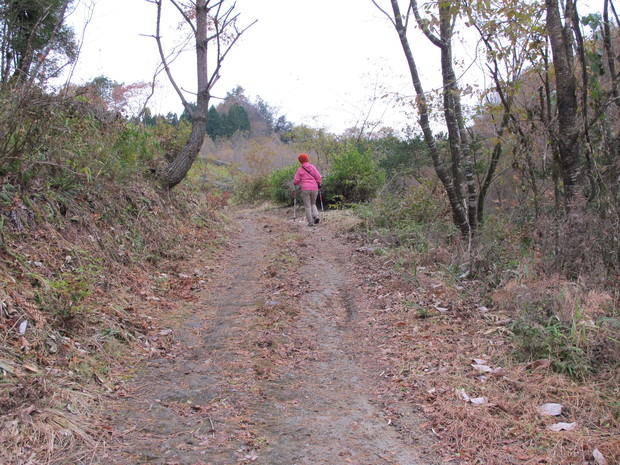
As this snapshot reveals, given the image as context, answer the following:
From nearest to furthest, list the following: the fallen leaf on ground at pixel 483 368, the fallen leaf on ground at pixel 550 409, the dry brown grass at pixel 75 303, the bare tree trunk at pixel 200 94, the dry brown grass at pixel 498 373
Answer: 1. the dry brown grass at pixel 75 303
2. the dry brown grass at pixel 498 373
3. the fallen leaf on ground at pixel 550 409
4. the fallen leaf on ground at pixel 483 368
5. the bare tree trunk at pixel 200 94

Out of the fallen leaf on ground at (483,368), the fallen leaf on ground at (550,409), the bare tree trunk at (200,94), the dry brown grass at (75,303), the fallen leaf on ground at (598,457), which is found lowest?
the fallen leaf on ground at (598,457)

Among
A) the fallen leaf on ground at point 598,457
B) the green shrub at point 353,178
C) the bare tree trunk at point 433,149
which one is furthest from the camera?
the green shrub at point 353,178

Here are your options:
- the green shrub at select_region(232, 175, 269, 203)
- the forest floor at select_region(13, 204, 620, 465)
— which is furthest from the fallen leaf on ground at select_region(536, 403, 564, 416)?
the green shrub at select_region(232, 175, 269, 203)

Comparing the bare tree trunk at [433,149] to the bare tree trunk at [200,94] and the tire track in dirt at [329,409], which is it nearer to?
the tire track in dirt at [329,409]

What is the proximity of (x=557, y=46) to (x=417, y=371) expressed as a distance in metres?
4.06

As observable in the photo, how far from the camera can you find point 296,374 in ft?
14.1

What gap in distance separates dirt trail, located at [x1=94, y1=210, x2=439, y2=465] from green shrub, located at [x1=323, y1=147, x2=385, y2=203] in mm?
8777

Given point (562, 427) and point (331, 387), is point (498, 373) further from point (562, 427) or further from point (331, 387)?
point (331, 387)

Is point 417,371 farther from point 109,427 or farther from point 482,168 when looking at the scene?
point 482,168

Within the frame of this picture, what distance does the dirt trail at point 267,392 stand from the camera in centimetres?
310

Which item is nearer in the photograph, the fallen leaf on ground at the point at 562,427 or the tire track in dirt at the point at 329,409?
the tire track in dirt at the point at 329,409

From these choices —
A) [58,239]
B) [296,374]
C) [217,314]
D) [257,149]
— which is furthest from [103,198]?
[257,149]

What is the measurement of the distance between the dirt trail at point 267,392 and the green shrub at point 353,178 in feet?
28.8

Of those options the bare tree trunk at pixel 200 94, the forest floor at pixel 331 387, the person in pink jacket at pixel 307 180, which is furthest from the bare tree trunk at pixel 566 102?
the person in pink jacket at pixel 307 180
